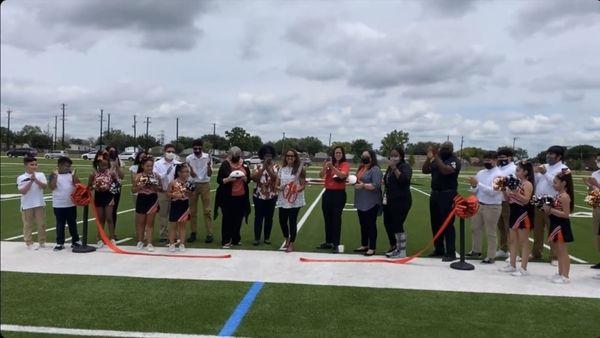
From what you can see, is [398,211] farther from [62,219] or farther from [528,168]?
[62,219]

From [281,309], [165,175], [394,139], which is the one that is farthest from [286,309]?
[394,139]

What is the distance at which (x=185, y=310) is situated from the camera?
4.86 m

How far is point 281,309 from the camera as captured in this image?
195 inches

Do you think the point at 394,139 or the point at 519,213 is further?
the point at 394,139

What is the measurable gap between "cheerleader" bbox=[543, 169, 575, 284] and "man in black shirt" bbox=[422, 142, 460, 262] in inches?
59.5

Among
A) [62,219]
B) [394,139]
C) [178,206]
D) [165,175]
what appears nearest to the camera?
[62,219]

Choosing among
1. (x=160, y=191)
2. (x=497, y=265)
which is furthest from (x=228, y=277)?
(x=497, y=265)

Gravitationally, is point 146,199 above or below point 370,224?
above

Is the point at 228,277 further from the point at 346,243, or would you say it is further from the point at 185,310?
the point at 346,243

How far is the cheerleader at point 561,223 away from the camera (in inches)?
240

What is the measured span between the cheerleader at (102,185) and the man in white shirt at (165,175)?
0.78 metres

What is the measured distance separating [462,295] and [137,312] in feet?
12.0

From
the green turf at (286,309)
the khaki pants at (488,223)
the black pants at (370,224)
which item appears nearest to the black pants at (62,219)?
the green turf at (286,309)

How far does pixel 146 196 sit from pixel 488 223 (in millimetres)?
5568
